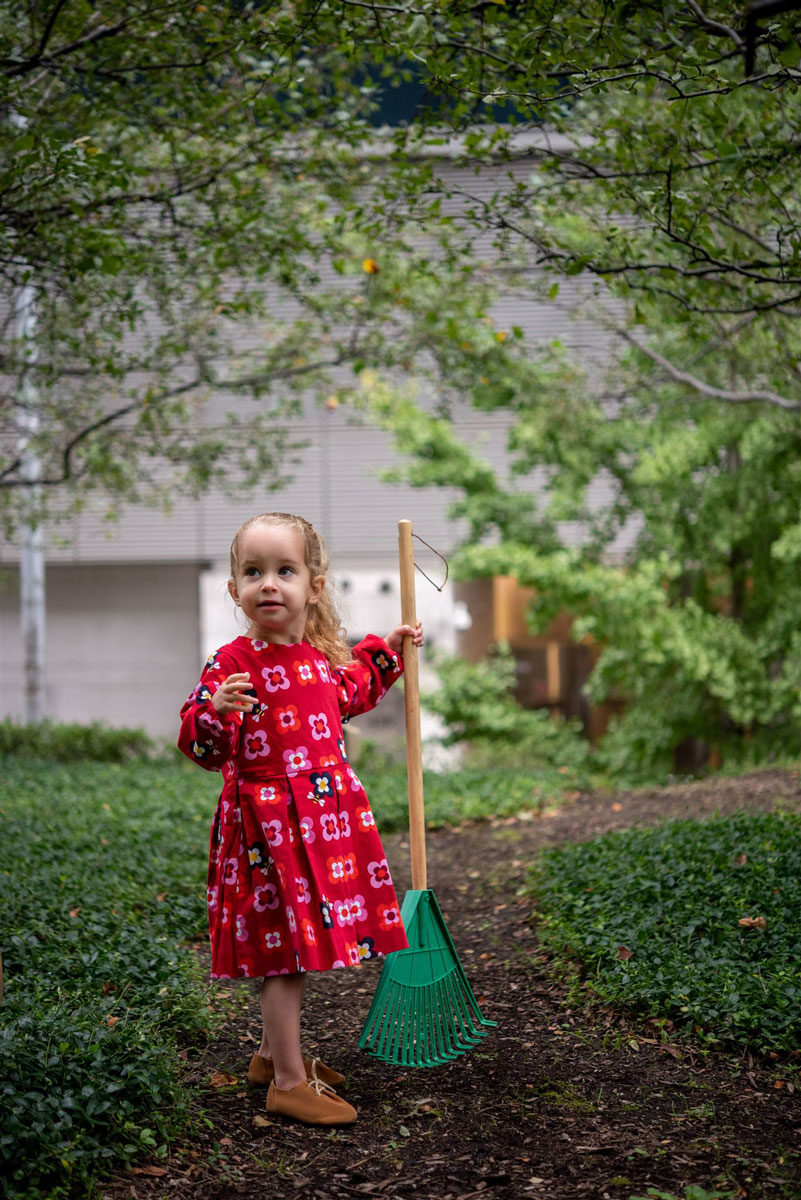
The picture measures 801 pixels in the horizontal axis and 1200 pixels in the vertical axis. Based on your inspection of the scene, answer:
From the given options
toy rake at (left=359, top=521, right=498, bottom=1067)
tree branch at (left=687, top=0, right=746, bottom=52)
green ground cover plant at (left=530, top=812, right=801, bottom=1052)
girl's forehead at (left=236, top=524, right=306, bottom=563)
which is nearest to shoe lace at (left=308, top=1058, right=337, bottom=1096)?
toy rake at (left=359, top=521, right=498, bottom=1067)

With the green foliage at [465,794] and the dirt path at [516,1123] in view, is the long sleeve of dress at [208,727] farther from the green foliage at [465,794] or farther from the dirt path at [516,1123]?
the green foliage at [465,794]

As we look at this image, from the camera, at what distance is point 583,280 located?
39.4 feet

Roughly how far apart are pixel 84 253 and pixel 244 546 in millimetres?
2083

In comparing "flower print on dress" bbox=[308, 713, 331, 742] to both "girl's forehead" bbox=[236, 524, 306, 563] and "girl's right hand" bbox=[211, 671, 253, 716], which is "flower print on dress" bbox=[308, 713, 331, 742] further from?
"girl's forehead" bbox=[236, 524, 306, 563]

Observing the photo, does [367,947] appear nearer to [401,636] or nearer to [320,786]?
[320,786]

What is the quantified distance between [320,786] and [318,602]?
57 centimetres

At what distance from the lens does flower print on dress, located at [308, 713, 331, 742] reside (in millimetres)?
3068

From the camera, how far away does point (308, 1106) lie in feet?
9.36

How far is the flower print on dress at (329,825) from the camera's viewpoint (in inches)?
118

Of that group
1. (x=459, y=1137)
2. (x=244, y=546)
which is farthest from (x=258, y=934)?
(x=244, y=546)

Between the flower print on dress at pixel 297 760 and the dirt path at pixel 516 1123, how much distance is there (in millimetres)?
900

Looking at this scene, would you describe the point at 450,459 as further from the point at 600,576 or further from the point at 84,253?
the point at 84,253

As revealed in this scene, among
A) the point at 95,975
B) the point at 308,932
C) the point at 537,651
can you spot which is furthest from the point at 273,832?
the point at 537,651

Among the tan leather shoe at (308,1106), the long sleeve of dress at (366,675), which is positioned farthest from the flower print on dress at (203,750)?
the tan leather shoe at (308,1106)
